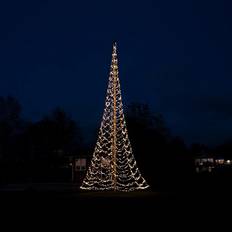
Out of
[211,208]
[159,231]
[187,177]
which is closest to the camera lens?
[159,231]

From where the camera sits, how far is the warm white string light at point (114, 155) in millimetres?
25531

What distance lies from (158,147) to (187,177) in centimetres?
530

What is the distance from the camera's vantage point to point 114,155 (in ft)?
83.8

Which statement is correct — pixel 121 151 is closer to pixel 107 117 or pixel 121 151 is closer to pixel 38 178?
pixel 107 117

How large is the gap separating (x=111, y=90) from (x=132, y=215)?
12390 millimetres

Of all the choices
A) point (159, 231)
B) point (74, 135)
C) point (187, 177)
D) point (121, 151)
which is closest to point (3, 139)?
point (74, 135)

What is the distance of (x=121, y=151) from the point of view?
2614 cm

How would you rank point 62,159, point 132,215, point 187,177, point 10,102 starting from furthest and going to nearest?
point 10,102
point 62,159
point 187,177
point 132,215

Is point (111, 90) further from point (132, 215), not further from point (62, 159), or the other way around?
point (62, 159)

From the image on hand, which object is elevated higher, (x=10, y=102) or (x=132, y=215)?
(x=10, y=102)

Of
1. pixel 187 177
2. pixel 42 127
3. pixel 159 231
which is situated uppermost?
pixel 42 127

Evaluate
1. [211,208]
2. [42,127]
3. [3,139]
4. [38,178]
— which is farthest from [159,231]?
[42,127]

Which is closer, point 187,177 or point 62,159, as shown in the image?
point 187,177

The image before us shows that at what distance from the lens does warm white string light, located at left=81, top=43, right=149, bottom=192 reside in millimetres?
25531
